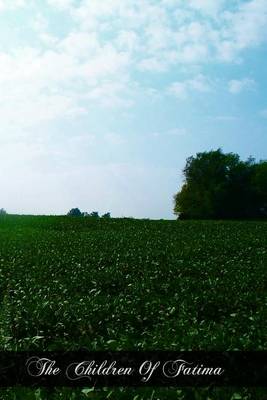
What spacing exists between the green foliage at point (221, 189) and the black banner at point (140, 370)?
79123mm

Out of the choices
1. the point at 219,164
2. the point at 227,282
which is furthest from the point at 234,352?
the point at 219,164

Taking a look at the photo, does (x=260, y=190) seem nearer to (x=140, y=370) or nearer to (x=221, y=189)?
(x=221, y=189)

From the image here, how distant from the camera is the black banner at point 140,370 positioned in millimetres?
8180

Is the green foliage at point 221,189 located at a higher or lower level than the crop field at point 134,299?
higher

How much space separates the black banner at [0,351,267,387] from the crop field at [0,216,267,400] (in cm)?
33

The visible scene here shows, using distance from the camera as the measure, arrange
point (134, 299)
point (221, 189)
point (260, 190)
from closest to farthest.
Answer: point (134, 299), point (221, 189), point (260, 190)

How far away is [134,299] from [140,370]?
8.66m

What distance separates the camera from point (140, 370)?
8.43 metres

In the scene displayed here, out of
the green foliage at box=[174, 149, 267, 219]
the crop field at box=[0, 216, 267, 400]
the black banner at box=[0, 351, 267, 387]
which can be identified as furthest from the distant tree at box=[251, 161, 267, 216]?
the black banner at box=[0, 351, 267, 387]

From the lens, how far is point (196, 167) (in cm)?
9788

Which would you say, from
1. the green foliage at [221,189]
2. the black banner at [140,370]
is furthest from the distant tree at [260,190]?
the black banner at [140,370]

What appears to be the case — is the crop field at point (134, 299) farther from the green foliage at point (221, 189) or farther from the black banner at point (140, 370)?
the green foliage at point (221, 189)

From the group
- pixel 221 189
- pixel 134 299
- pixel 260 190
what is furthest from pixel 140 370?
pixel 260 190

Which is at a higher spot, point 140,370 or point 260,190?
point 260,190
